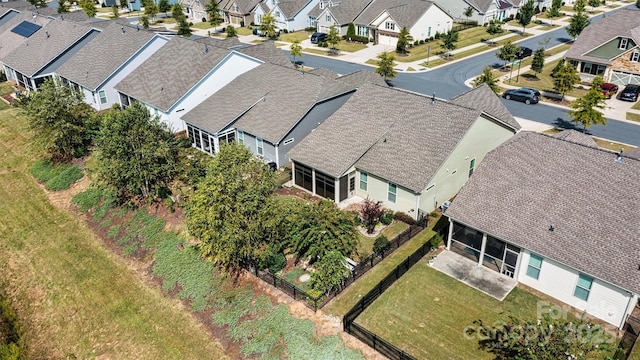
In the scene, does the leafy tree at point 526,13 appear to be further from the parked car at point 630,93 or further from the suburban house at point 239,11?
the suburban house at point 239,11

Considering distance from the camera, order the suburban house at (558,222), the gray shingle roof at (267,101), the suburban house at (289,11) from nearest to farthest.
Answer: the suburban house at (558,222)
the gray shingle roof at (267,101)
the suburban house at (289,11)

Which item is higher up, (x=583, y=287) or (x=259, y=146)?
(x=583, y=287)

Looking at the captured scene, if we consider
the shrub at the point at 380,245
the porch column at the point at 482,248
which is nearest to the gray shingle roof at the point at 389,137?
the shrub at the point at 380,245

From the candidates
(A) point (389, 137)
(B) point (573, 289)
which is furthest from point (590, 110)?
(B) point (573, 289)

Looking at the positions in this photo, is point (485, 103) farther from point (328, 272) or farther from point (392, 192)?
point (328, 272)

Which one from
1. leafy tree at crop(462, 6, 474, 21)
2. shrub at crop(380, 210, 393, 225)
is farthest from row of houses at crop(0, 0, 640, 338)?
leafy tree at crop(462, 6, 474, 21)

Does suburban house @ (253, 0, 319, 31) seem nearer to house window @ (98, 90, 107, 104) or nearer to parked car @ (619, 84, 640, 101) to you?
house window @ (98, 90, 107, 104)
